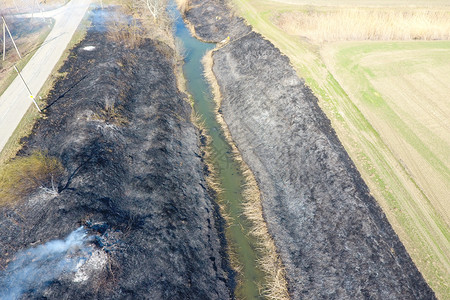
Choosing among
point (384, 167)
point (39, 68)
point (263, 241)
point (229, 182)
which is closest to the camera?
point (263, 241)

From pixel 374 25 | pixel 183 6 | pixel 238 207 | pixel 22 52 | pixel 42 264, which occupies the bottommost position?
pixel 238 207

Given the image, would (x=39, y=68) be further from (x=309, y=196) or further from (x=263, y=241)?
(x=309, y=196)

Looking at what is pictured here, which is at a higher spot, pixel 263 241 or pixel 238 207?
pixel 238 207

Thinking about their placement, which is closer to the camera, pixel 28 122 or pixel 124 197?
pixel 124 197

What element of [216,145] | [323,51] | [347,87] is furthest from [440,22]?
[216,145]

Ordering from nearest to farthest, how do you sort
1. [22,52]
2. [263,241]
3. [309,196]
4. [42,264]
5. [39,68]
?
[42,264] → [263,241] → [309,196] → [39,68] → [22,52]

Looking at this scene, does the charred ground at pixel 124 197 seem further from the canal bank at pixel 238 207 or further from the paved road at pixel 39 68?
the paved road at pixel 39 68

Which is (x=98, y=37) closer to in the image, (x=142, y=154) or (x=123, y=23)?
(x=123, y=23)

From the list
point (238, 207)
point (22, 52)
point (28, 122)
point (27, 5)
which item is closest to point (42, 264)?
point (238, 207)
